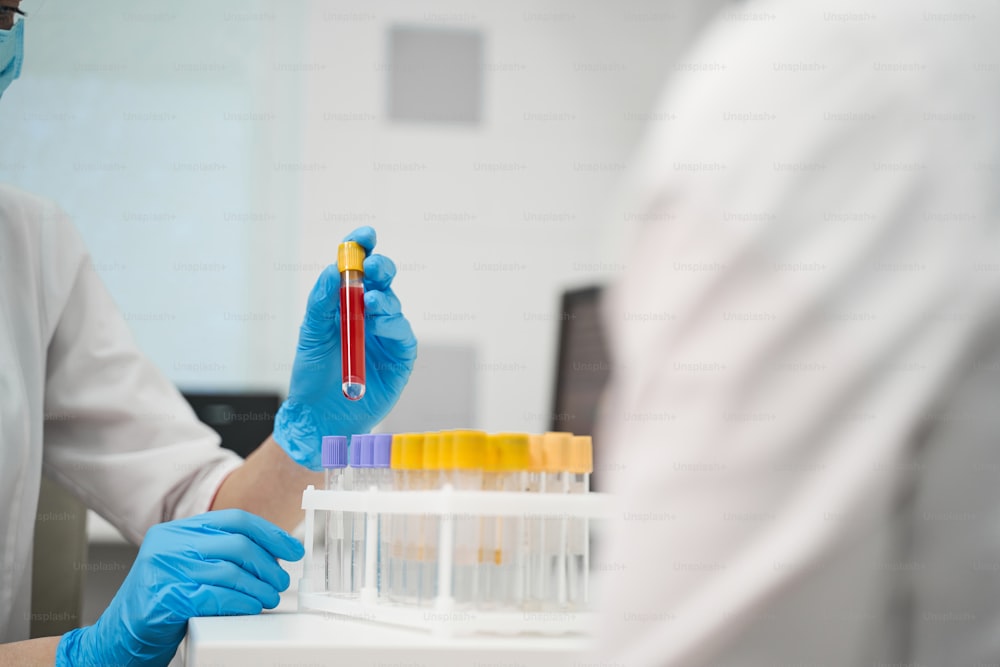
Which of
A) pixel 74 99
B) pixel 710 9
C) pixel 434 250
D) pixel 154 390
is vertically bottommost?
pixel 154 390

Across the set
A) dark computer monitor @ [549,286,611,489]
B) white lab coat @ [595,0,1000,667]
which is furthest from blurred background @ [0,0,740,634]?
white lab coat @ [595,0,1000,667]

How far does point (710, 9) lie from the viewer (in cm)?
308

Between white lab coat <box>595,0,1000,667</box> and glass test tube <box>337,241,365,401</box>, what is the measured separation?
669mm

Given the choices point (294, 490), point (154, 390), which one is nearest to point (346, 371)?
point (294, 490)

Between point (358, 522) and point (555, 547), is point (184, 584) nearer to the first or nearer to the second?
point (358, 522)

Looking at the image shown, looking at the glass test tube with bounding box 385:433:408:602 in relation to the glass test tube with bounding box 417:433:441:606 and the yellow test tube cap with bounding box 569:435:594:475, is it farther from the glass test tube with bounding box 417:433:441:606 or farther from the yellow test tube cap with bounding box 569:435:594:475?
the yellow test tube cap with bounding box 569:435:594:475

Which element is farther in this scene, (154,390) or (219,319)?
(219,319)

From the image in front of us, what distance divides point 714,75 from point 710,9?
288cm

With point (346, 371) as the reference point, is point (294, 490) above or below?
below

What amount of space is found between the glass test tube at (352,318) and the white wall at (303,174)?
1.71 metres

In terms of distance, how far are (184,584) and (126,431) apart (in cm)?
57

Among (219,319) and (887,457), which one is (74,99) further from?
(887,457)

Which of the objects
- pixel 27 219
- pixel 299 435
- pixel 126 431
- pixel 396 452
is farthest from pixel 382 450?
pixel 27 219

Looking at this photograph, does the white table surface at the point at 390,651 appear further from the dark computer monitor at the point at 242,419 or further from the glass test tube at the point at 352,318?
the dark computer monitor at the point at 242,419
